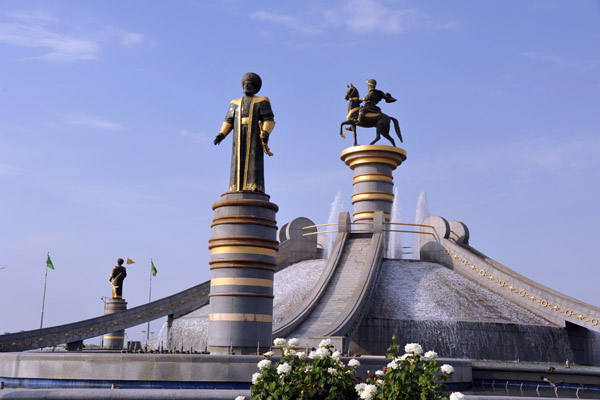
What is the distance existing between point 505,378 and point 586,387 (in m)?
2.36

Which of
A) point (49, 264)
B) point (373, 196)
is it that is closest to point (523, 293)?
point (373, 196)

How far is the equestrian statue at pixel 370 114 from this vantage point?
120 ft

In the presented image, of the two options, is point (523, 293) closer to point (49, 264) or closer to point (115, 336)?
point (115, 336)

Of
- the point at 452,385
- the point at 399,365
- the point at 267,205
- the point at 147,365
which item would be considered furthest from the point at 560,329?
the point at 399,365


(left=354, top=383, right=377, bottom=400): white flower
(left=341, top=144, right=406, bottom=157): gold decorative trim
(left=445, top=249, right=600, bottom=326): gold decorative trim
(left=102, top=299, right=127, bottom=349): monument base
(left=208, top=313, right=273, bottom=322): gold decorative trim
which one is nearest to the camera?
(left=354, top=383, right=377, bottom=400): white flower

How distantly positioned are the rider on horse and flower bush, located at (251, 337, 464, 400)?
30.2 meters

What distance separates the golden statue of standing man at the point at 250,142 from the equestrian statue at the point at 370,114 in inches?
Result: 786

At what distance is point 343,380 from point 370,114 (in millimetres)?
30539

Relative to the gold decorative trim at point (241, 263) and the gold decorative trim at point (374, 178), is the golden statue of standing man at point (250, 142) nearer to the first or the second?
the gold decorative trim at point (241, 263)

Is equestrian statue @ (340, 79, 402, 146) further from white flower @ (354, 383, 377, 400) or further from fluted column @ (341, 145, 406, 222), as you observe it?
white flower @ (354, 383, 377, 400)

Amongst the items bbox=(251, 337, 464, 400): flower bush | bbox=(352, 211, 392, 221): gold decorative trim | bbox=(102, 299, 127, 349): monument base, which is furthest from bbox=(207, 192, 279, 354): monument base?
bbox=(352, 211, 392, 221): gold decorative trim

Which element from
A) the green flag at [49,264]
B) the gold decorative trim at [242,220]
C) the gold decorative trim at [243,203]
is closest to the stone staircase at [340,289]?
the gold decorative trim at [242,220]

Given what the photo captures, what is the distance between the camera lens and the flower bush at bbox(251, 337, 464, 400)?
6.91 meters

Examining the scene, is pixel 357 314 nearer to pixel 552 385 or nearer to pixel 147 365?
pixel 552 385
